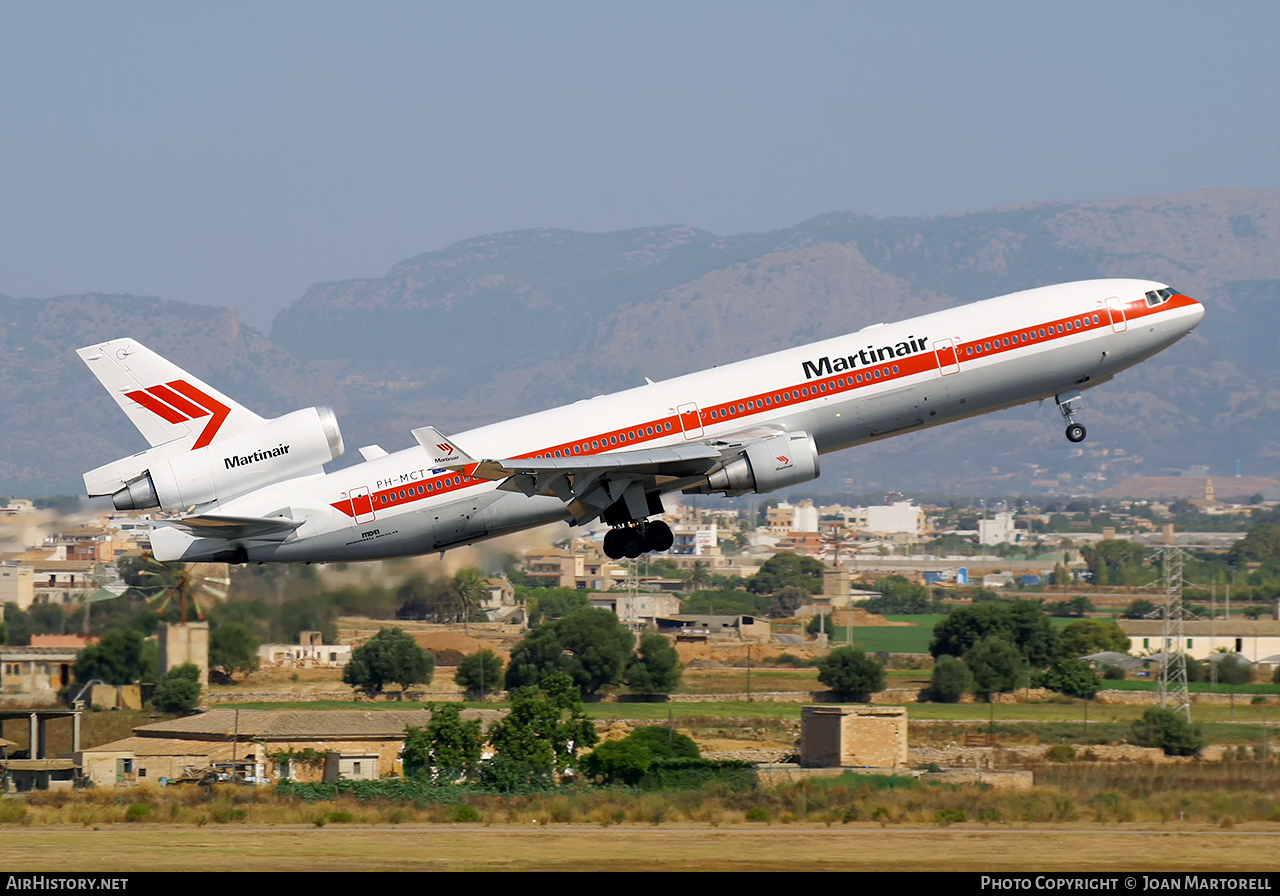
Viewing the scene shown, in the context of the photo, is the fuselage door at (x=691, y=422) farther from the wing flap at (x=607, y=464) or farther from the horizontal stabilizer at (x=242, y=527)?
the horizontal stabilizer at (x=242, y=527)

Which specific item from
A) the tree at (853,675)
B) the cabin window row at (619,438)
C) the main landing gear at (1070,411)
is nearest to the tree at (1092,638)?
the tree at (853,675)

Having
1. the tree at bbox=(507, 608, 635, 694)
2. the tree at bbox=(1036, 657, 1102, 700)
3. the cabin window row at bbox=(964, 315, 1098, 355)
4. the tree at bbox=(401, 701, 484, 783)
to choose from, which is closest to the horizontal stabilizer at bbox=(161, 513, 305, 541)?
the tree at bbox=(401, 701, 484, 783)

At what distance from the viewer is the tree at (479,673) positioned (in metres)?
107

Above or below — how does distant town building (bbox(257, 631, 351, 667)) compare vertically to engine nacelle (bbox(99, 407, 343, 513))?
below

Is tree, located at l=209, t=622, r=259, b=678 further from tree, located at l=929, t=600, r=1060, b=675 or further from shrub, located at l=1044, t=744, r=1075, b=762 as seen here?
tree, located at l=929, t=600, r=1060, b=675

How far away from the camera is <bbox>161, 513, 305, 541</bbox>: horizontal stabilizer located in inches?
2135

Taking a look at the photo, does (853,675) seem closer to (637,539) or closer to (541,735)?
(541,735)

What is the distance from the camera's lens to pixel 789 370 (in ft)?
177

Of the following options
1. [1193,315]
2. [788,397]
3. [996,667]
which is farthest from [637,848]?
[996,667]

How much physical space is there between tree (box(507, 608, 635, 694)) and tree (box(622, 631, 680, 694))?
0.80 meters

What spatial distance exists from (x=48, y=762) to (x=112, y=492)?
2577 centimetres

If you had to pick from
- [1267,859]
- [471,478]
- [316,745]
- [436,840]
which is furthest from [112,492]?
[1267,859]

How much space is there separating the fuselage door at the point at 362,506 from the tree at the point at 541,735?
1846 centimetres

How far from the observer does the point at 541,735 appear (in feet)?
248
